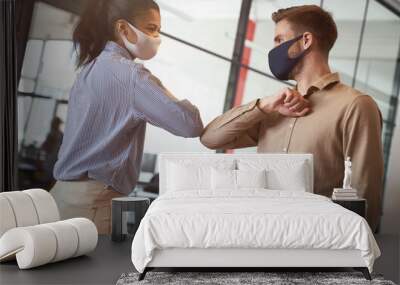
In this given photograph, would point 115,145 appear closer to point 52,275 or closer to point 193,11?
point 193,11

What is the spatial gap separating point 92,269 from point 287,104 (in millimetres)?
2664

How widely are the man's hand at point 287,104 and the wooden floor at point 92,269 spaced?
1574 millimetres

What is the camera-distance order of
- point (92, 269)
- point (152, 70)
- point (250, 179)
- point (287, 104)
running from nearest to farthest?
point (92, 269) → point (250, 179) → point (287, 104) → point (152, 70)

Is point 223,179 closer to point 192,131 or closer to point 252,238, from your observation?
point 192,131

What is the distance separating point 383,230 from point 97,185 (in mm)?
3084

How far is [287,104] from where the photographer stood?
20.5 feet

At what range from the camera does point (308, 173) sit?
19.4ft

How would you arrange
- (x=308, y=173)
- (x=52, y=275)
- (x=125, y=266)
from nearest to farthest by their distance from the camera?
(x=52, y=275), (x=125, y=266), (x=308, y=173)

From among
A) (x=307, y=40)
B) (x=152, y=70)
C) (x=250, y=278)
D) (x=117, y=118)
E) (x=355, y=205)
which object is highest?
(x=307, y=40)

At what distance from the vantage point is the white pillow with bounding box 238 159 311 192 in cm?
574

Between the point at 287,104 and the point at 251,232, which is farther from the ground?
the point at 287,104

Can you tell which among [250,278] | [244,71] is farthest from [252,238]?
[244,71]

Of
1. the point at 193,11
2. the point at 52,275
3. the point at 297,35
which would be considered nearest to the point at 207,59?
the point at 193,11

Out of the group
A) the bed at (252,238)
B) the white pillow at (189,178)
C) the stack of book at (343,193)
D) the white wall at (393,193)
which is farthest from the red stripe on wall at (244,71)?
the bed at (252,238)
